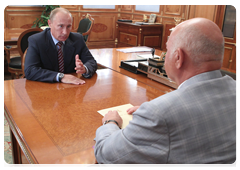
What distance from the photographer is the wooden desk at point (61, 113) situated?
1.02 metres

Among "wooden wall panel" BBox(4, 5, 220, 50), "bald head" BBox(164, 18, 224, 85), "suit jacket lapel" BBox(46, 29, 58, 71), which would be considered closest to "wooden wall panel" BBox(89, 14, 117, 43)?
"wooden wall panel" BBox(4, 5, 220, 50)

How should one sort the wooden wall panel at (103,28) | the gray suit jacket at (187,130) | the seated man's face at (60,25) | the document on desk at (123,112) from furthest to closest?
the wooden wall panel at (103,28) < the seated man's face at (60,25) < the document on desk at (123,112) < the gray suit jacket at (187,130)

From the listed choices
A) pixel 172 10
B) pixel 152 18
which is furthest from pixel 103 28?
pixel 172 10

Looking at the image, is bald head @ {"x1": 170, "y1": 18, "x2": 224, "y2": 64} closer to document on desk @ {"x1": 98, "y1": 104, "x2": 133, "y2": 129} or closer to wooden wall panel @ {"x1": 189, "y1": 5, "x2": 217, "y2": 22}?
document on desk @ {"x1": 98, "y1": 104, "x2": 133, "y2": 129}

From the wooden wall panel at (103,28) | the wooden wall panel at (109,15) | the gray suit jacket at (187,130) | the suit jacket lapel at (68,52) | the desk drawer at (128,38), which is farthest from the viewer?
the wooden wall panel at (103,28)

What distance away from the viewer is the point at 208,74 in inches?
33.8

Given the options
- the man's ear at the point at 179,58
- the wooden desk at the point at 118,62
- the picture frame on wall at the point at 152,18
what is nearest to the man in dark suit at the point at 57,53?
the wooden desk at the point at 118,62

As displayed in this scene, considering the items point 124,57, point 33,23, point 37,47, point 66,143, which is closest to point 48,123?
point 66,143

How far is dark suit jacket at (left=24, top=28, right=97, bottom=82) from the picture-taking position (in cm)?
186

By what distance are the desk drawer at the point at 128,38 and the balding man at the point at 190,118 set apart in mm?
5241

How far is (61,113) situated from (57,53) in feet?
3.09

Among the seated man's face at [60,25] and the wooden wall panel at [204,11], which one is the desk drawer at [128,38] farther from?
the seated man's face at [60,25]

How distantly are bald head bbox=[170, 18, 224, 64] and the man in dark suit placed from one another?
1137mm
